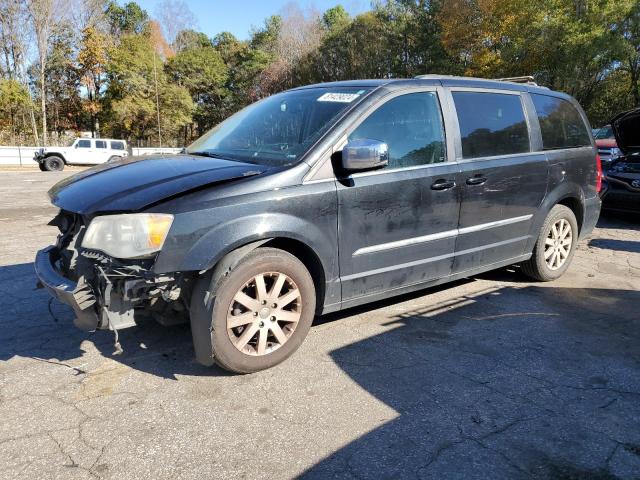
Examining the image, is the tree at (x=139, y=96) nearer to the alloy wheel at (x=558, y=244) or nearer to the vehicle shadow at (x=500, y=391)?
the alloy wheel at (x=558, y=244)

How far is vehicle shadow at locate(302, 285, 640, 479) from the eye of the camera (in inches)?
91.5

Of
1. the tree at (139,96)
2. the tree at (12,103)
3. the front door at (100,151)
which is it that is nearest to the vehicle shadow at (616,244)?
the front door at (100,151)

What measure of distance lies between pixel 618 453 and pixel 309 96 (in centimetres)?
306

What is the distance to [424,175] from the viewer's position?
147 inches

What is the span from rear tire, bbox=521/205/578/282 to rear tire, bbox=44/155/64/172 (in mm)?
24526

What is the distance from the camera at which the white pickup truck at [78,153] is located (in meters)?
24.3

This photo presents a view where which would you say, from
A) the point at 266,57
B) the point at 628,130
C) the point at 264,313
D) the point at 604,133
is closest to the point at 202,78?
the point at 266,57

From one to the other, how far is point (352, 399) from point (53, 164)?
1004 inches

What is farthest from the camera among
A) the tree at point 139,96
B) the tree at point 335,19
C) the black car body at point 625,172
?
the tree at point 335,19

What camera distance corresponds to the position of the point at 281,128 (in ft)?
12.4

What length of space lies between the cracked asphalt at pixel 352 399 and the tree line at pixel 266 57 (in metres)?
23.6

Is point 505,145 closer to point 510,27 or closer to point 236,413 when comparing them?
point 236,413

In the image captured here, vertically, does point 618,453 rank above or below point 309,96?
below

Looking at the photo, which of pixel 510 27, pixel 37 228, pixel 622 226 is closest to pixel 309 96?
pixel 37 228
